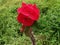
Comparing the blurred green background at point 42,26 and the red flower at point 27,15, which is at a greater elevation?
the red flower at point 27,15

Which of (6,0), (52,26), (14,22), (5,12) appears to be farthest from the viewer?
(6,0)

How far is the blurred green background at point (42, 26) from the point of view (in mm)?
3367

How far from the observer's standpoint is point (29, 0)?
4.58 meters

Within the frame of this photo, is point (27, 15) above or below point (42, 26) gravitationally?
above

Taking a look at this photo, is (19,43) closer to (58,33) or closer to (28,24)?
(58,33)

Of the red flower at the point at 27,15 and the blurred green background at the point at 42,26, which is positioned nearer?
the red flower at the point at 27,15

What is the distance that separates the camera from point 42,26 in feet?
10.1

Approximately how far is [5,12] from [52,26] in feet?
3.64

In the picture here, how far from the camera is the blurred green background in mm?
3367

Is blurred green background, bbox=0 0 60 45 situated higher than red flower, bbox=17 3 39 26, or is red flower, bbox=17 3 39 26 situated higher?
red flower, bbox=17 3 39 26

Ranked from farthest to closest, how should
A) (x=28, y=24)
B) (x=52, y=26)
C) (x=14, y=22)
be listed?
(x=14, y=22), (x=52, y=26), (x=28, y=24)

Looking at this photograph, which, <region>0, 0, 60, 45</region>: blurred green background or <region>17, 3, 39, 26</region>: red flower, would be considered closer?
<region>17, 3, 39, 26</region>: red flower

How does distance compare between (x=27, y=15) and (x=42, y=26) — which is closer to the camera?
(x=27, y=15)

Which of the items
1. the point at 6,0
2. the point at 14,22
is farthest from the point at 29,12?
the point at 6,0
